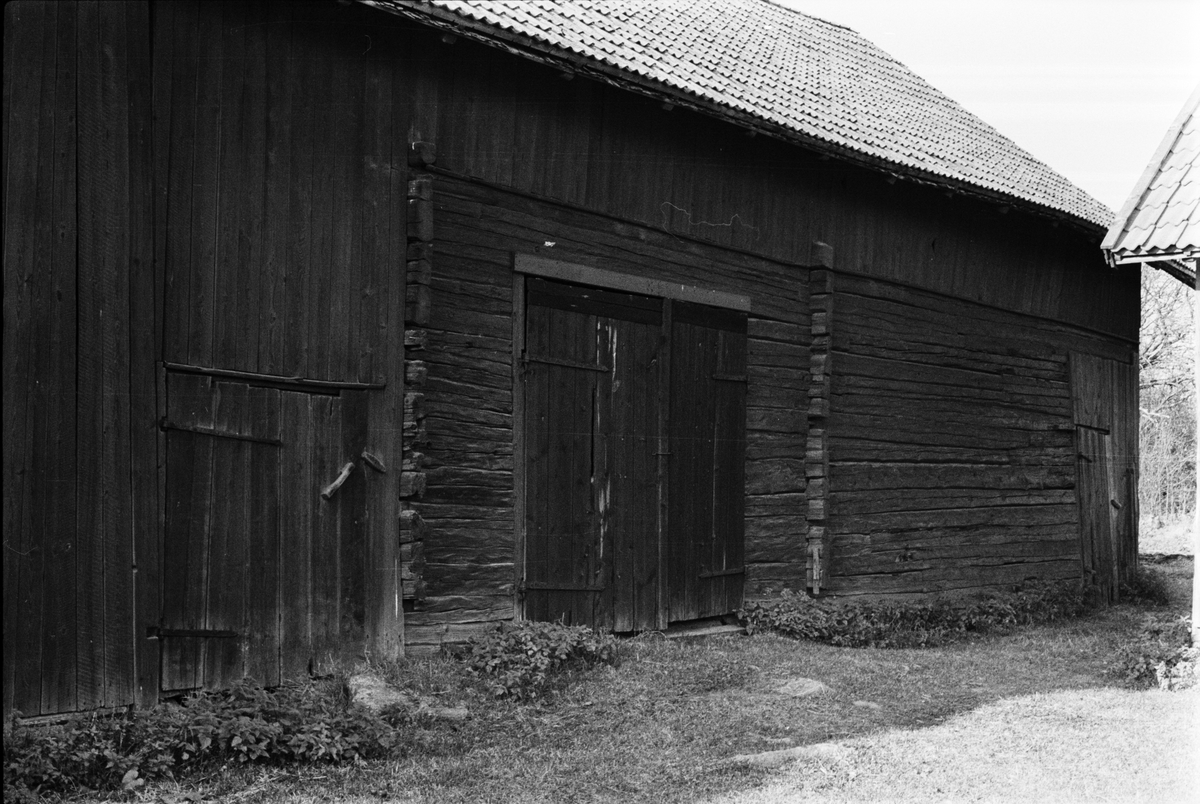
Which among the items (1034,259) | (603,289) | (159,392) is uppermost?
(1034,259)

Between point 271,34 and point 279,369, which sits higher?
point 271,34

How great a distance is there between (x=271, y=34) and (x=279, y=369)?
6.80ft

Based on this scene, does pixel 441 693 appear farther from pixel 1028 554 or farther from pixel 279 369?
pixel 1028 554

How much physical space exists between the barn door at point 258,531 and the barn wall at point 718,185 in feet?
7.35

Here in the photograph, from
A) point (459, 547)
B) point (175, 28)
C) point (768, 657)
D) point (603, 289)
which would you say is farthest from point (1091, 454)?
point (175, 28)

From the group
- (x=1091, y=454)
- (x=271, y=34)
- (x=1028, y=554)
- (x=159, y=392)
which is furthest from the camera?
(x=1091, y=454)

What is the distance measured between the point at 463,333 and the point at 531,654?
232cm

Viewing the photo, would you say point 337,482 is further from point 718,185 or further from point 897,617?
point 897,617

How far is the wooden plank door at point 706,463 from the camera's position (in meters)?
9.87

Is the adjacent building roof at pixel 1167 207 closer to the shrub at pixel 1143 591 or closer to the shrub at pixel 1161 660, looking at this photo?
the shrub at pixel 1161 660

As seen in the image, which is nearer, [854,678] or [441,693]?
[441,693]

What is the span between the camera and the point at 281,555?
23.3ft

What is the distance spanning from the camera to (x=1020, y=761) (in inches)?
243

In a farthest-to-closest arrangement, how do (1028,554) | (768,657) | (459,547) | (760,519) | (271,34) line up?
1. (1028,554)
2. (760,519)
3. (768,657)
4. (459,547)
5. (271,34)
